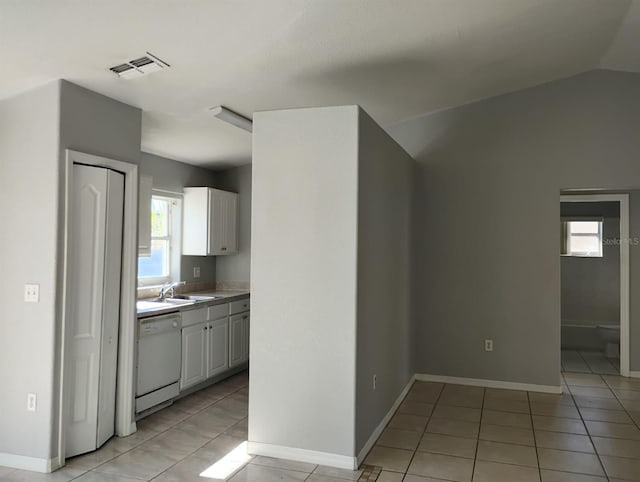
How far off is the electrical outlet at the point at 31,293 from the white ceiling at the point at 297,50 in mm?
1209

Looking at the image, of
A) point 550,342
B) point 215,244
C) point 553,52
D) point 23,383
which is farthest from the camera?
point 215,244

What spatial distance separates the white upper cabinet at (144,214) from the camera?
4.38 metres

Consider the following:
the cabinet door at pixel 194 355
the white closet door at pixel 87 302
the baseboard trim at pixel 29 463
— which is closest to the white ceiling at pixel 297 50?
the white closet door at pixel 87 302

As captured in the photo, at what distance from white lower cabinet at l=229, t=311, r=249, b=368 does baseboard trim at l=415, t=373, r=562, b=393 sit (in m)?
1.84

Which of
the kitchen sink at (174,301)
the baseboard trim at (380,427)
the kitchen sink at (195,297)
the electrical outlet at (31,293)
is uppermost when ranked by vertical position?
the electrical outlet at (31,293)

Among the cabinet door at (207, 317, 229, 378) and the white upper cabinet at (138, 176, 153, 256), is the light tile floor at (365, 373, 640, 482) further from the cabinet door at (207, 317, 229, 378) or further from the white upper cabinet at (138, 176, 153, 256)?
the white upper cabinet at (138, 176, 153, 256)

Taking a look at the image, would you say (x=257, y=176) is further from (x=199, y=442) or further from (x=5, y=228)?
(x=199, y=442)

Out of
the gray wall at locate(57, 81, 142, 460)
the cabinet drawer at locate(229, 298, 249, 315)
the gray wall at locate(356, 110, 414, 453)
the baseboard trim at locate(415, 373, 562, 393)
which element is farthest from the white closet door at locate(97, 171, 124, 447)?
the baseboard trim at locate(415, 373, 562, 393)

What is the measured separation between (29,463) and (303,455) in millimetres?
1647

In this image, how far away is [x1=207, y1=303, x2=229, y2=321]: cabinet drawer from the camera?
504cm

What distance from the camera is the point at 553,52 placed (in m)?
4.33

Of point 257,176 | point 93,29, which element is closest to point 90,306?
point 257,176

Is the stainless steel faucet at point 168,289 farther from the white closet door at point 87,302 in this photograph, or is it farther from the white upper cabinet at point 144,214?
the white closet door at point 87,302

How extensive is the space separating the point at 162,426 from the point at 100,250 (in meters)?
1.46
